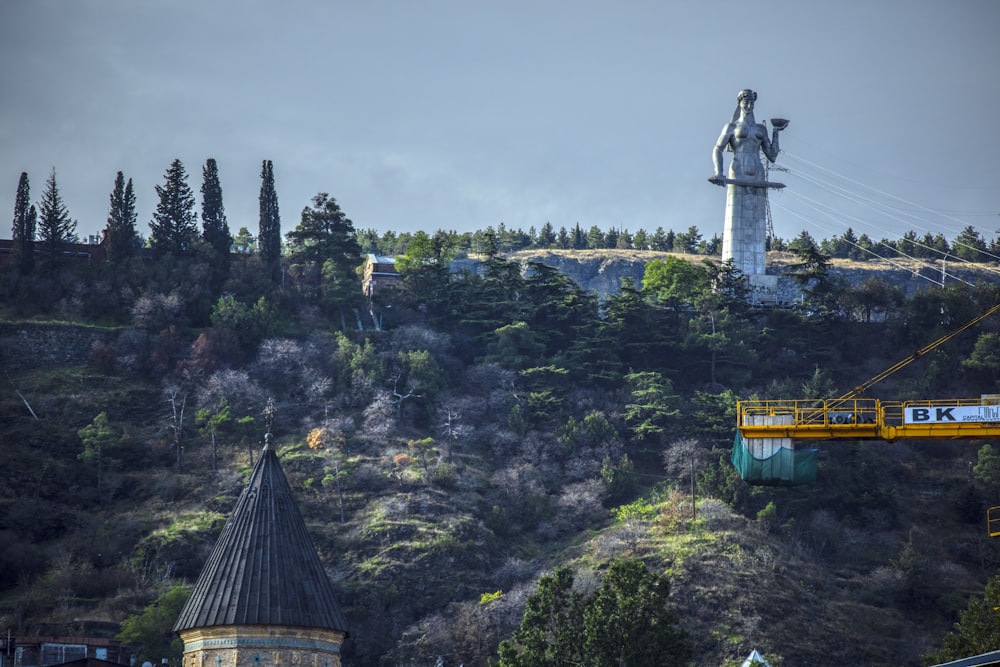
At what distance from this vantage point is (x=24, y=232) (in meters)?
134

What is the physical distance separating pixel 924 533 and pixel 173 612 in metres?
42.6

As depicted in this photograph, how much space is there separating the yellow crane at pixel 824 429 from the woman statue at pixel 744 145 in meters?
65.9

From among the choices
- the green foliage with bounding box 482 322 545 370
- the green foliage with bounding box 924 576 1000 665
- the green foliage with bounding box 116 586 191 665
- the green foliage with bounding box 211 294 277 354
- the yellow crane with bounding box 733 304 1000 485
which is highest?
the green foliage with bounding box 211 294 277 354

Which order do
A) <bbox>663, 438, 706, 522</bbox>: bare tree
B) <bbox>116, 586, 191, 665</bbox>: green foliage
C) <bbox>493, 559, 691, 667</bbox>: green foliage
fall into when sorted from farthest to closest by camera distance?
<bbox>663, 438, 706, 522</bbox>: bare tree → <bbox>116, 586, 191, 665</bbox>: green foliage → <bbox>493, 559, 691, 667</bbox>: green foliage

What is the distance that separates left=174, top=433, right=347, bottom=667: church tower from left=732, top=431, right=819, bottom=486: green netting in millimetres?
15845

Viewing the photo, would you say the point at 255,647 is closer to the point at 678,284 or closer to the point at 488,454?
the point at 488,454

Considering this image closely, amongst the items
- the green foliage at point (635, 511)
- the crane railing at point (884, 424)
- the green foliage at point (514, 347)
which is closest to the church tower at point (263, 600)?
the crane railing at point (884, 424)

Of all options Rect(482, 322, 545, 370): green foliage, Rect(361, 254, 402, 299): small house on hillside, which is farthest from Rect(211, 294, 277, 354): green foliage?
Rect(482, 322, 545, 370): green foliage

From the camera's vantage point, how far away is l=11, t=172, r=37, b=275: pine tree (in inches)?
5246

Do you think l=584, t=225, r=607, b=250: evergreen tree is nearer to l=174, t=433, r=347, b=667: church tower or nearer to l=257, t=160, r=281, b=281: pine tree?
l=257, t=160, r=281, b=281: pine tree

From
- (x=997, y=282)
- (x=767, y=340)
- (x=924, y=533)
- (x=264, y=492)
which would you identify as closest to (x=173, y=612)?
(x=264, y=492)

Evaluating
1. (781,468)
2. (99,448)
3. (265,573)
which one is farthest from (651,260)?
(265,573)

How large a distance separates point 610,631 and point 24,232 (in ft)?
259

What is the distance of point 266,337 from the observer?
419 feet
